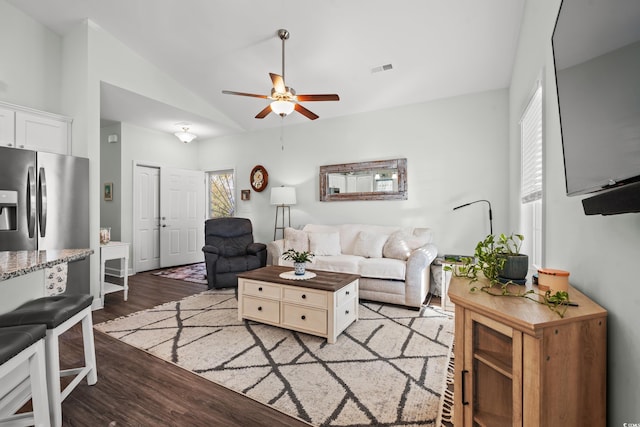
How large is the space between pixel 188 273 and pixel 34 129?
119 inches

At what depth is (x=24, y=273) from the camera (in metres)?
1.23

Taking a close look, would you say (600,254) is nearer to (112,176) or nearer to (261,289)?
(261,289)

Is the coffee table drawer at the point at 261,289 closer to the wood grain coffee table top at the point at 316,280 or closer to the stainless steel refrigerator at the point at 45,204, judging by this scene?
the wood grain coffee table top at the point at 316,280

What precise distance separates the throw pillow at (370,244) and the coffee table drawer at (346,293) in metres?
1.15

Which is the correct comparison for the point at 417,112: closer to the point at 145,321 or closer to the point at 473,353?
the point at 473,353

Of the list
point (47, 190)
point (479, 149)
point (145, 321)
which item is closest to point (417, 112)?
point (479, 149)

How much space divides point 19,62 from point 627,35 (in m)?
5.17

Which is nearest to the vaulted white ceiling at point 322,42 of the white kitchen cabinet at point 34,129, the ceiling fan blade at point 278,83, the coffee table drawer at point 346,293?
the white kitchen cabinet at point 34,129

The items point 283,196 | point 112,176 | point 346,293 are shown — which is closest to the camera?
point 346,293

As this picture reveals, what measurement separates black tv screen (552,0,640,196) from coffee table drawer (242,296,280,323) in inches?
95.1

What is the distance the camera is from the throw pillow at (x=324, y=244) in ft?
14.2

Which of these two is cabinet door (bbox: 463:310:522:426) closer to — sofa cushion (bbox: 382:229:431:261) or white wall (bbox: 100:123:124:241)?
sofa cushion (bbox: 382:229:431:261)

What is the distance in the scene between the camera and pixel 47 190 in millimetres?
3184

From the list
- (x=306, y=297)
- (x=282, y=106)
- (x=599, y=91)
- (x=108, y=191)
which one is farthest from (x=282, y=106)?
(x=108, y=191)
